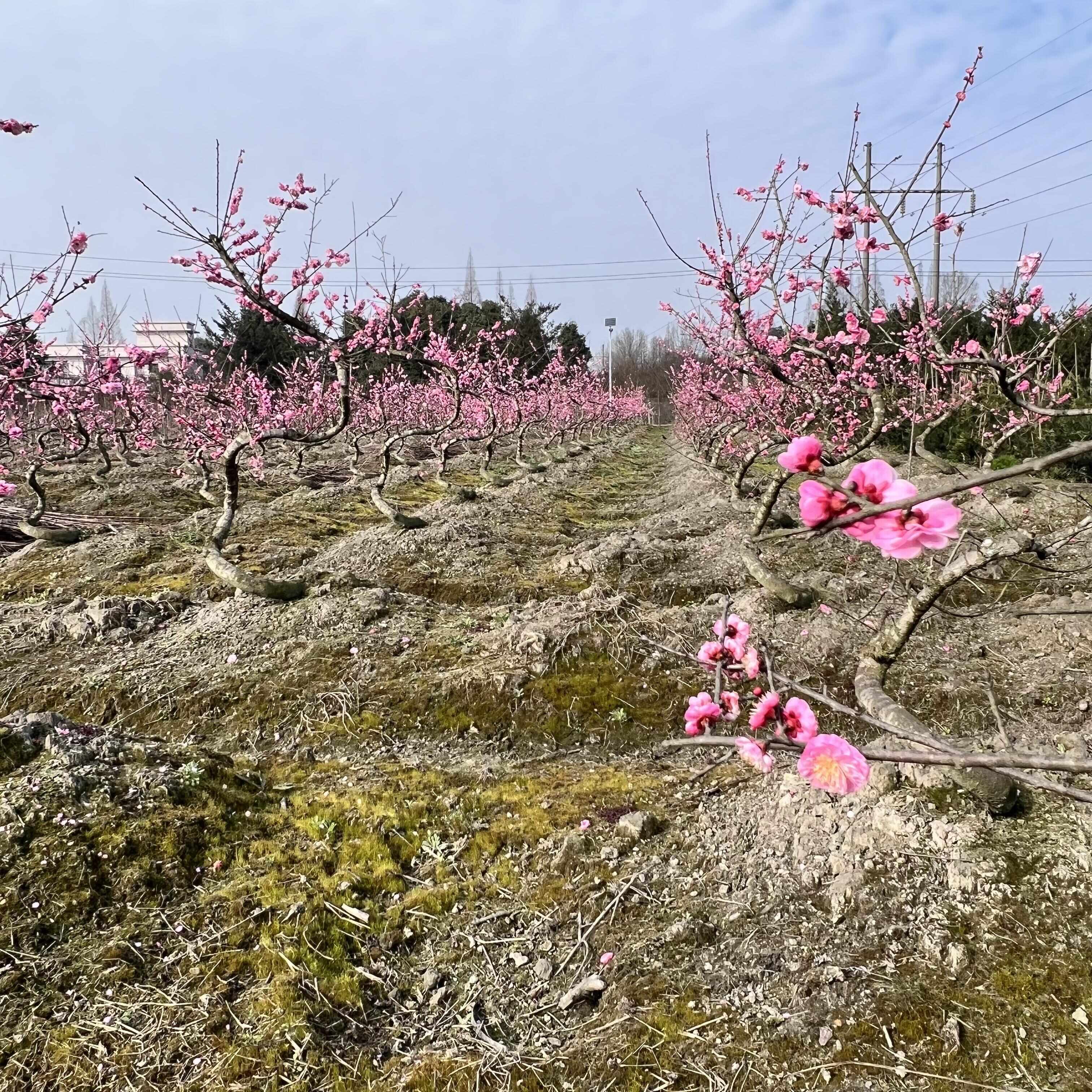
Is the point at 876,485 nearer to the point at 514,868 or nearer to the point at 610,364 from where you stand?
the point at 514,868

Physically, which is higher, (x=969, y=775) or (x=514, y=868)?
(x=969, y=775)

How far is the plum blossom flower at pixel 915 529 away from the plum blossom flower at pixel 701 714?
2.45 feet

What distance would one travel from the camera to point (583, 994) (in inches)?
93.0

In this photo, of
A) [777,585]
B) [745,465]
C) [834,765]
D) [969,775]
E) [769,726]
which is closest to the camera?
[834,765]

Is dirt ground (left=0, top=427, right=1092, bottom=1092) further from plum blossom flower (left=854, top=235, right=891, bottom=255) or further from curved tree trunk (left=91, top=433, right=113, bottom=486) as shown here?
curved tree trunk (left=91, top=433, right=113, bottom=486)

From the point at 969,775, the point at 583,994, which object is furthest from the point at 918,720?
the point at 583,994

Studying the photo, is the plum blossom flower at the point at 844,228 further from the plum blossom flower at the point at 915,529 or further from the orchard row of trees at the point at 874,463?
the plum blossom flower at the point at 915,529

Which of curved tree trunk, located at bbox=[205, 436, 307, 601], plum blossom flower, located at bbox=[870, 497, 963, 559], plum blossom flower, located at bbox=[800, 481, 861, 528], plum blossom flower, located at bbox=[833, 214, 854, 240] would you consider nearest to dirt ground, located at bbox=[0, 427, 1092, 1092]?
curved tree trunk, located at bbox=[205, 436, 307, 601]

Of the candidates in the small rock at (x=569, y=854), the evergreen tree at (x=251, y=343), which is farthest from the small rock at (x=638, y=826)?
the evergreen tree at (x=251, y=343)

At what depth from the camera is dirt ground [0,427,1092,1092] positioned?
6.97 ft

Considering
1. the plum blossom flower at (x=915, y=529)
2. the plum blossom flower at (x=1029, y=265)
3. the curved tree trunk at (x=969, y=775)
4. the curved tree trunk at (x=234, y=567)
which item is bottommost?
the curved tree trunk at (x=969, y=775)

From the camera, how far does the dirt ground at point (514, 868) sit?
212cm

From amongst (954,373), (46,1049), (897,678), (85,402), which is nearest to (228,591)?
(46,1049)

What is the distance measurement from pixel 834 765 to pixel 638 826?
1.83 m
